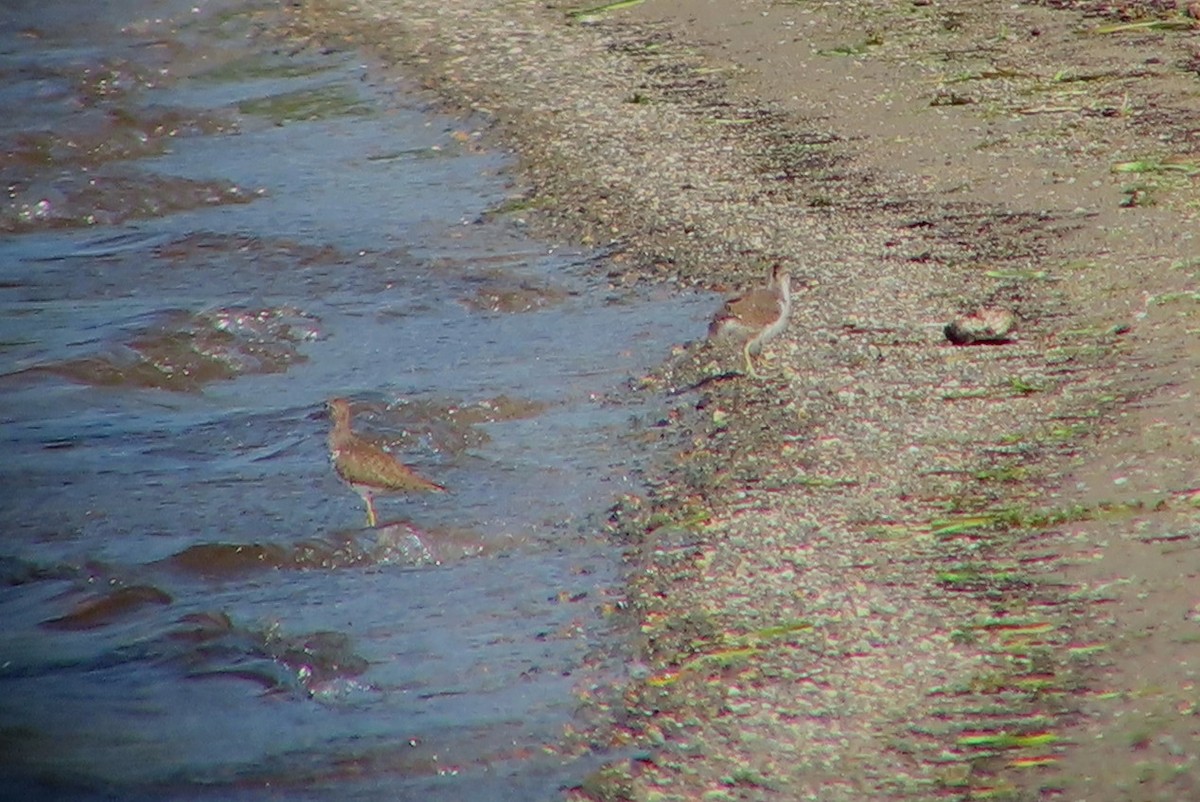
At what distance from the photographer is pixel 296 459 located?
25.1 ft

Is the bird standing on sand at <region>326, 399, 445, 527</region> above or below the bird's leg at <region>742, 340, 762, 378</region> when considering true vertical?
below

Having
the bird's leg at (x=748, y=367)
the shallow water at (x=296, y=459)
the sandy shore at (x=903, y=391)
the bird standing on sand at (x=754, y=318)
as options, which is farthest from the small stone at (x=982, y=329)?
the shallow water at (x=296, y=459)

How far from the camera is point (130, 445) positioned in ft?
26.0

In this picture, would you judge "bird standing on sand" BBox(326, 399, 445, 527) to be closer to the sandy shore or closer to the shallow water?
the shallow water

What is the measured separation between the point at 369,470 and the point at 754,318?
1712 millimetres

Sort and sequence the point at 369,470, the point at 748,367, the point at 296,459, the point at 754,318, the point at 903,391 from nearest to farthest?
1. the point at 369,470
2. the point at 903,391
3. the point at 754,318
4. the point at 296,459
5. the point at 748,367

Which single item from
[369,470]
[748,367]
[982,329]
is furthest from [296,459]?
[982,329]

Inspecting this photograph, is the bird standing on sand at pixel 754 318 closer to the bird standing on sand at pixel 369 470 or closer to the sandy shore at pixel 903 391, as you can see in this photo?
the sandy shore at pixel 903 391

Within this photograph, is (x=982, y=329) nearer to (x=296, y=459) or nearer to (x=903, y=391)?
(x=903, y=391)

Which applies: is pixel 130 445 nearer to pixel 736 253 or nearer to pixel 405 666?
pixel 405 666

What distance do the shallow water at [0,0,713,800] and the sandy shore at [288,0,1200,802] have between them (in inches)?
14.2

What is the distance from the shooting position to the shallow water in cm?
571

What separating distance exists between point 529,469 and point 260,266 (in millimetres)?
3214

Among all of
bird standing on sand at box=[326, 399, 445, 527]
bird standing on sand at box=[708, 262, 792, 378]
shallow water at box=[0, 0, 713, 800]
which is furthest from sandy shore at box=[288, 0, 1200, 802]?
bird standing on sand at box=[326, 399, 445, 527]
